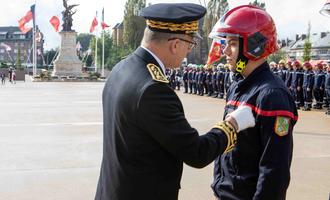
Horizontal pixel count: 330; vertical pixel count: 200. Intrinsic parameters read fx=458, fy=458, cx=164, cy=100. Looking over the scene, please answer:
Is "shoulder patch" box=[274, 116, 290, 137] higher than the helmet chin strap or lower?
lower

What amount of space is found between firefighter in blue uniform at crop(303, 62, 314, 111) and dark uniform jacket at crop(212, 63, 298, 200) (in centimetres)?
1496

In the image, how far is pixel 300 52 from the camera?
383 feet

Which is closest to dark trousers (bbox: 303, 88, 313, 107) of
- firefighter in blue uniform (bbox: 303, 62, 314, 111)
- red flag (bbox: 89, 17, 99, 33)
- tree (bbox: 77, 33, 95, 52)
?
firefighter in blue uniform (bbox: 303, 62, 314, 111)

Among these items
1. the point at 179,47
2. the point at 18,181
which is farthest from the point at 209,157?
the point at 18,181

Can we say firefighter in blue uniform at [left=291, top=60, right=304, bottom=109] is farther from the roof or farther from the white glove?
the roof

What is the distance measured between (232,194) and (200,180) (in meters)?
3.56

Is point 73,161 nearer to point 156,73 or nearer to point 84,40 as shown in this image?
point 156,73

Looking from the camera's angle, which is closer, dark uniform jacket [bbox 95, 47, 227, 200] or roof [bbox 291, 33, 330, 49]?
dark uniform jacket [bbox 95, 47, 227, 200]

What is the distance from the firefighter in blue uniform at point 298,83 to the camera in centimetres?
1752

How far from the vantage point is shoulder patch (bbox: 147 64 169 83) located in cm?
214

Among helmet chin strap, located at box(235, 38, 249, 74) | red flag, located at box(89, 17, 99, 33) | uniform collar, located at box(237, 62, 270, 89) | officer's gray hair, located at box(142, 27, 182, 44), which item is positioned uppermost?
red flag, located at box(89, 17, 99, 33)

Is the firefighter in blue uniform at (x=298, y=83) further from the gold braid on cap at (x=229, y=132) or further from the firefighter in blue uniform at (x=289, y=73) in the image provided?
the gold braid on cap at (x=229, y=132)

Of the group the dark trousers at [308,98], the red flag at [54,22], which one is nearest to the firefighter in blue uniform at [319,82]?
the dark trousers at [308,98]

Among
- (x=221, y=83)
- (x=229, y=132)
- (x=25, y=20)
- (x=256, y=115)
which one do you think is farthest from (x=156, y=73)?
(x=25, y=20)
